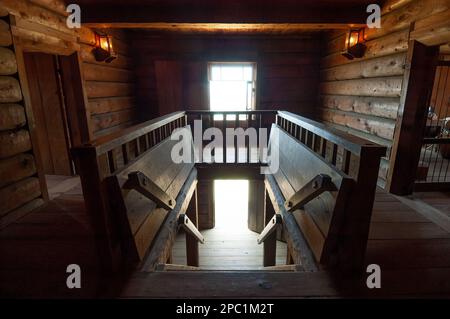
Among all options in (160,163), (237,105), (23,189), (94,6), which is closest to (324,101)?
(237,105)

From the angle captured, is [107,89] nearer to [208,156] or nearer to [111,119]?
[111,119]

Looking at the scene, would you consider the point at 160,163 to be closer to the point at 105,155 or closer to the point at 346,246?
the point at 105,155

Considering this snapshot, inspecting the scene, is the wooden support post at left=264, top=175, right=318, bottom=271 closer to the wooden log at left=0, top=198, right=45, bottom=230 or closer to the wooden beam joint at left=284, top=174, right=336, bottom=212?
the wooden beam joint at left=284, top=174, right=336, bottom=212

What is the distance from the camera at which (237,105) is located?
6.12 metres

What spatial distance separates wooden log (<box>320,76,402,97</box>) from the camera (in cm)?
259

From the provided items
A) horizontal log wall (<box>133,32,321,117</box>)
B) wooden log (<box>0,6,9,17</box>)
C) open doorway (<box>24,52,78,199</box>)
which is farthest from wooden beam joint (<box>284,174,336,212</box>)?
horizontal log wall (<box>133,32,321,117</box>)

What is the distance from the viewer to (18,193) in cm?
213

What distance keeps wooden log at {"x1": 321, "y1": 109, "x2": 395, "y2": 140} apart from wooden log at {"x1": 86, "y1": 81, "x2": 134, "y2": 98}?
3.85 m

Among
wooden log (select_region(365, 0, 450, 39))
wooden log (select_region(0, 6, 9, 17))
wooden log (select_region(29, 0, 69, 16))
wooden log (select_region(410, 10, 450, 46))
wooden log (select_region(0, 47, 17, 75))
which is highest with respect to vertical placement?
wooden log (select_region(29, 0, 69, 16))

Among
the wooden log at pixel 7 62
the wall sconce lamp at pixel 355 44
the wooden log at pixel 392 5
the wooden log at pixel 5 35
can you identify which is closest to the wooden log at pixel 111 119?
the wooden log at pixel 7 62

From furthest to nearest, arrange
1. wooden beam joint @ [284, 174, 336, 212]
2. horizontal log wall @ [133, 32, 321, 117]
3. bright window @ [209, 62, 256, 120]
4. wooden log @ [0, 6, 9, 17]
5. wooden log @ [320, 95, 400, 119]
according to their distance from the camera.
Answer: bright window @ [209, 62, 256, 120]
horizontal log wall @ [133, 32, 321, 117]
wooden log @ [320, 95, 400, 119]
wooden log @ [0, 6, 9, 17]
wooden beam joint @ [284, 174, 336, 212]

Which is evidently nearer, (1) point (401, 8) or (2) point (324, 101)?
(1) point (401, 8)

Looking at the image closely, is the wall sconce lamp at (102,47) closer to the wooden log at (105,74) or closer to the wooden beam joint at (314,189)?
the wooden log at (105,74)

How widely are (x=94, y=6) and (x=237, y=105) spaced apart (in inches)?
146
